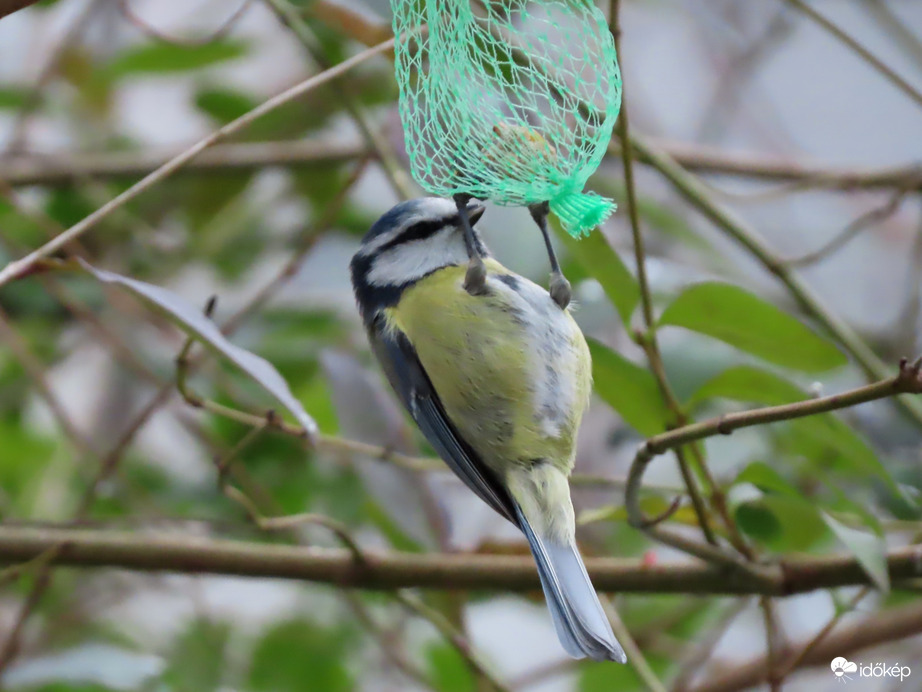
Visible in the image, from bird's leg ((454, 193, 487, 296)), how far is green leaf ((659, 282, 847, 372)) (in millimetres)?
288

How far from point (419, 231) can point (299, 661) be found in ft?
3.10

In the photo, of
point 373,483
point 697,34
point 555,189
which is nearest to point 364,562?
point 373,483

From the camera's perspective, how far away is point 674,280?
6.24 ft

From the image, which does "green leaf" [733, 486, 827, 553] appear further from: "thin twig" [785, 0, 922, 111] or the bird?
"thin twig" [785, 0, 922, 111]

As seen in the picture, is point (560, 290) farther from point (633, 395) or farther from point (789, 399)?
point (789, 399)

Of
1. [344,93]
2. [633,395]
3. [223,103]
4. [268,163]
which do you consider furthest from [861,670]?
[223,103]

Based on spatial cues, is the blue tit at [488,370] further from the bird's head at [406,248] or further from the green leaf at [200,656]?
the green leaf at [200,656]

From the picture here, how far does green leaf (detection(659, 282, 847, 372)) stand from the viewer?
1193mm

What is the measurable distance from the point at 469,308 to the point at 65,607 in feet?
4.36

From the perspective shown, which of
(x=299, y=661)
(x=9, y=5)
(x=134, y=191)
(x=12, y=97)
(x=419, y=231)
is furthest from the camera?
(x=12, y=97)

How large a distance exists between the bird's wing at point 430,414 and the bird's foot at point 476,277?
120 mm

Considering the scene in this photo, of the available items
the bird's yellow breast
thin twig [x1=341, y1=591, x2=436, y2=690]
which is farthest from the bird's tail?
thin twig [x1=341, y1=591, x2=436, y2=690]

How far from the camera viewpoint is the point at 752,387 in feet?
4.09

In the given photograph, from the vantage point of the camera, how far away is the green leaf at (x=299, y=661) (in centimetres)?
195
